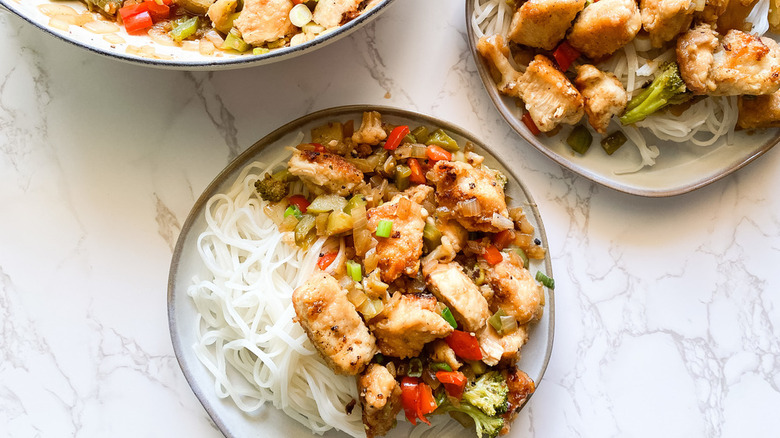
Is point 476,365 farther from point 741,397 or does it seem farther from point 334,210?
point 741,397

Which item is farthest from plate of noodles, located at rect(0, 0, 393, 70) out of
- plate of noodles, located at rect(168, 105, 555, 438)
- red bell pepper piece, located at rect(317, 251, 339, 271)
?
red bell pepper piece, located at rect(317, 251, 339, 271)

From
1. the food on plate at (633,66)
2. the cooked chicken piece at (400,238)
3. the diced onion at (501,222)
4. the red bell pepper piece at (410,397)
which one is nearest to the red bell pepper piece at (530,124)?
the food on plate at (633,66)

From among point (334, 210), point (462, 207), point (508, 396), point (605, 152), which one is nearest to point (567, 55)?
point (605, 152)

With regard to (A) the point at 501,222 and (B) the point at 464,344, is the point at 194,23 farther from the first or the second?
(B) the point at 464,344

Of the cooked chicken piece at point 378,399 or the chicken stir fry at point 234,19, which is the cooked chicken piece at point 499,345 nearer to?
the cooked chicken piece at point 378,399

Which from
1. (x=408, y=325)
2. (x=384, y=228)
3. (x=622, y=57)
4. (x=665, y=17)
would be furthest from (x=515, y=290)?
(x=665, y=17)

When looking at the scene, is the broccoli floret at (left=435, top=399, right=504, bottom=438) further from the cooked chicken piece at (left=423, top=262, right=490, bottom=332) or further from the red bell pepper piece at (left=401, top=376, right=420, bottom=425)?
the cooked chicken piece at (left=423, top=262, right=490, bottom=332)
